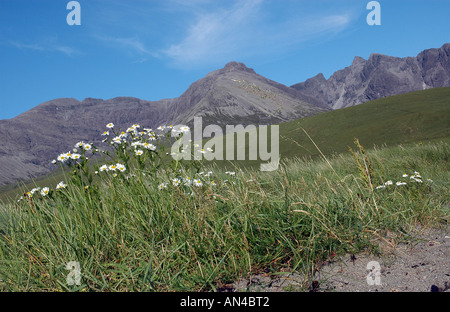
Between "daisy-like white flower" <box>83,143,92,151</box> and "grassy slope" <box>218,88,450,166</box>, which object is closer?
"daisy-like white flower" <box>83,143,92,151</box>

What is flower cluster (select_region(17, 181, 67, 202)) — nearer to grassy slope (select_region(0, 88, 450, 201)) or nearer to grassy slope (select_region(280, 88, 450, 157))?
grassy slope (select_region(280, 88, 450, 157))

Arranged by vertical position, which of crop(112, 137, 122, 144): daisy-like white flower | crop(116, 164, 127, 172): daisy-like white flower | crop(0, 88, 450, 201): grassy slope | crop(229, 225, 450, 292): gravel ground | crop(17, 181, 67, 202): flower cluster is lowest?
crop(229, 225, 450, 292): gravel ground

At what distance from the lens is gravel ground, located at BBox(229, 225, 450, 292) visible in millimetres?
2646

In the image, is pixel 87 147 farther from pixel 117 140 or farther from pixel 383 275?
pixel 383 275

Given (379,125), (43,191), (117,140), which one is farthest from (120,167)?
(379,125)

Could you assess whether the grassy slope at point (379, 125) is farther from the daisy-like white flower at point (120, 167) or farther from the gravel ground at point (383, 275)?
the gravel ground at point (383, 275)

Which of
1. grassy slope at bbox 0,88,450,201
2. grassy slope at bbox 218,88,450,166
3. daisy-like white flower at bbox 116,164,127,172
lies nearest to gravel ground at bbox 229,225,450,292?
daisy-like white flower at bbox 116,164,127,172

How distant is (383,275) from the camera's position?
2.82 meters

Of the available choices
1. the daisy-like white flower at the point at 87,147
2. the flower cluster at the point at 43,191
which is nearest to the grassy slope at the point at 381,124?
the daisy-like white flower at the point at 87,147

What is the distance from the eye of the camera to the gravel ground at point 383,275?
265 centimetres

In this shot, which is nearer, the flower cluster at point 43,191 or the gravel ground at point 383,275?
the gravel ground at point 383,275

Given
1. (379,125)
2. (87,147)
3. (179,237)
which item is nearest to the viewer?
(179,237)

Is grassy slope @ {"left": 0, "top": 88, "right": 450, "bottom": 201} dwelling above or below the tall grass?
above
